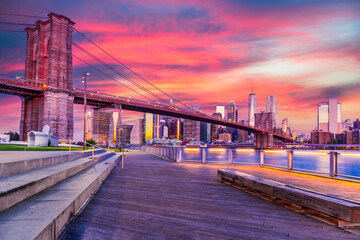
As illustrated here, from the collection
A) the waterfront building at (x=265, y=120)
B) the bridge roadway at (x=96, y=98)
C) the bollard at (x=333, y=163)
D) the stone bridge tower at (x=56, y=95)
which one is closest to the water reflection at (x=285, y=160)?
the bollard at (x=333, y=163)

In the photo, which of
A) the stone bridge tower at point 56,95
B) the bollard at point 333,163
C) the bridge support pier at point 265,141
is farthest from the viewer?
the bridge support pier at point 265,141

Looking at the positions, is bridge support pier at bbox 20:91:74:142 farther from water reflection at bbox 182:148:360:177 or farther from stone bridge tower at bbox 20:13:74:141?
water reflection at bbox 182:148:360:177

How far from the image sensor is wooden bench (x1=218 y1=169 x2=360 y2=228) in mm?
4037

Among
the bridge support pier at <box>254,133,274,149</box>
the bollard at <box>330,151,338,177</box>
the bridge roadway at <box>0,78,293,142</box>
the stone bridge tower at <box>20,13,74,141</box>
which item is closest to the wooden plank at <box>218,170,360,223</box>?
the bollard at <box>330,151,338,177</box>

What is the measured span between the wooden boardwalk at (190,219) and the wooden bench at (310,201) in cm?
22

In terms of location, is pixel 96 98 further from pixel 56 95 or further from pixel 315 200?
pixel 315 200

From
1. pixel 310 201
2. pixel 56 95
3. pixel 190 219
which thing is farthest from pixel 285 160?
pixel 56 95

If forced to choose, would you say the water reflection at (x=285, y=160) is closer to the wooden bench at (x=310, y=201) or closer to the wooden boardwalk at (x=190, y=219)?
the wooden bench at (x=310, y=201)

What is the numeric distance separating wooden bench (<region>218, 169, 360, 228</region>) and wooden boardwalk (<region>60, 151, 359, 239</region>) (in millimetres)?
220

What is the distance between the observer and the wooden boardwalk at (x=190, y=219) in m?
3.73

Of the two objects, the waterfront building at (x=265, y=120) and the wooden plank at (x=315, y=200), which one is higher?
the waterfront building at (x=265, y=120)

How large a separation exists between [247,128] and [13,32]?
81.8 m

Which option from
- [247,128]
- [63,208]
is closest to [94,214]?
[63,208]

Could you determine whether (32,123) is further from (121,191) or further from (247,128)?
(247,128)
